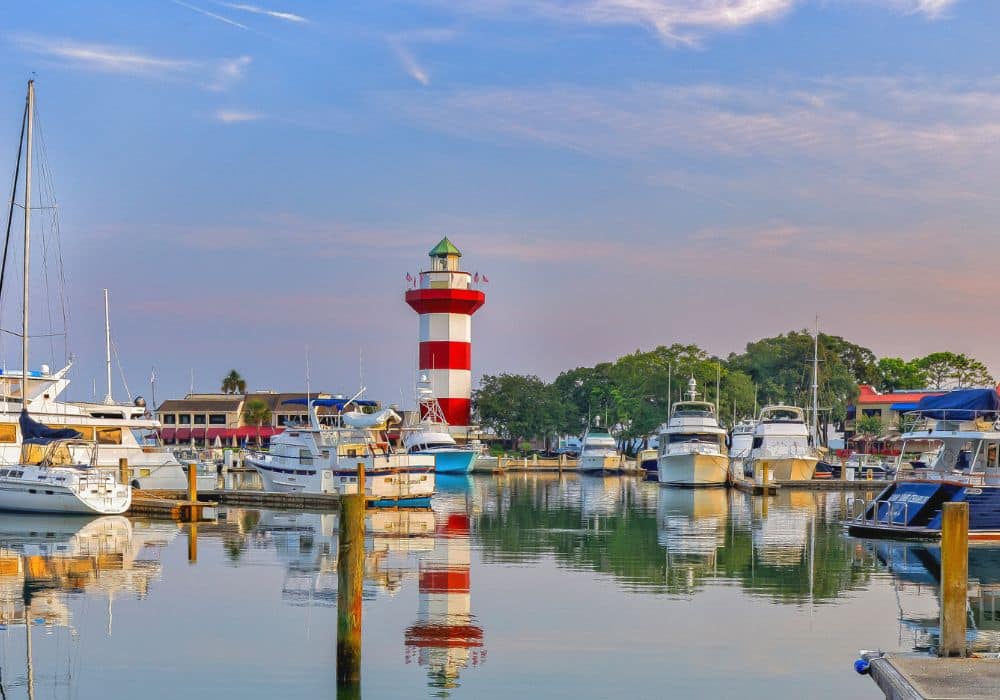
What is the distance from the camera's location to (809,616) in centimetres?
2555

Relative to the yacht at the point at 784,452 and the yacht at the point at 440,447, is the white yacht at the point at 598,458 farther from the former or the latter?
the yacht at the point at 784,452

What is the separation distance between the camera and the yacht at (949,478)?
37719mm

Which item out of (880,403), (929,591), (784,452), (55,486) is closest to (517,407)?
(880,403)

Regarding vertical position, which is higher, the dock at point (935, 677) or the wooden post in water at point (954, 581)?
the wooden post in water at point (954, 581)

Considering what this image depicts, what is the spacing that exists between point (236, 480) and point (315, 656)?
171 feet

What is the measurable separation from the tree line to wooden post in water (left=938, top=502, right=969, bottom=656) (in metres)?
81.6

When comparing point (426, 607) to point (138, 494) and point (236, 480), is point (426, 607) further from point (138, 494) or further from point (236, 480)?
point (236, 480)

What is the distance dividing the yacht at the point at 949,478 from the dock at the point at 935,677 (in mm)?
21126

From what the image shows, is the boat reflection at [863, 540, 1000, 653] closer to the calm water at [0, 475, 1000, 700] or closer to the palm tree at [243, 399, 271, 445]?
the calm water at [0, 475, 1000, 700]

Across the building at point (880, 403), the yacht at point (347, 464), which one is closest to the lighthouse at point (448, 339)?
the building at point (880, 403)

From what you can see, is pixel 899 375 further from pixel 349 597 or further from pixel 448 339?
pixel 349 597

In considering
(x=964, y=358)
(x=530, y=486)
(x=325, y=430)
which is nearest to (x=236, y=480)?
(x=530, y=486)

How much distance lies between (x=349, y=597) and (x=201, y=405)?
107395 mm

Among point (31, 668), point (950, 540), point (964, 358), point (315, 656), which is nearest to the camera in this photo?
point (950, 540)
